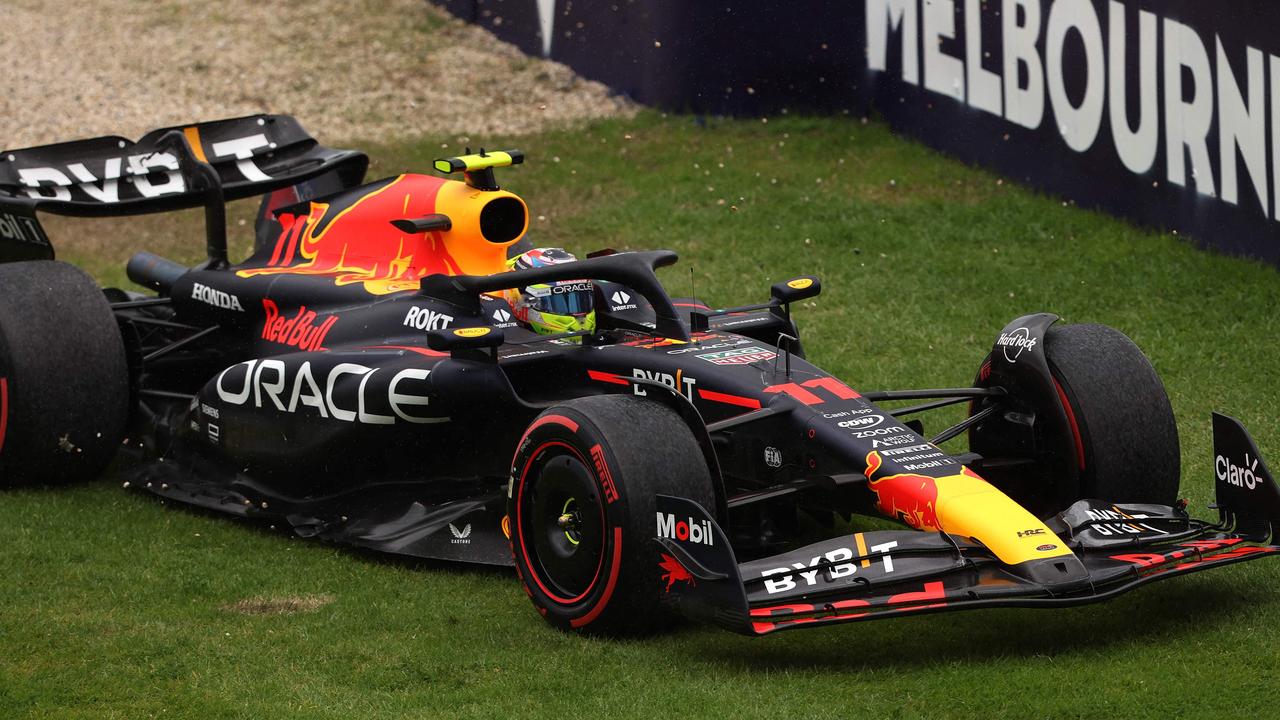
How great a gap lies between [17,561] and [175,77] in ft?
41.0

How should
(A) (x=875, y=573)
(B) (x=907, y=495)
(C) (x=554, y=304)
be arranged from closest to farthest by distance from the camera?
(A) (x=875, y=573)
(B) (x=907, y=495)
(C) (x=554, y=304)

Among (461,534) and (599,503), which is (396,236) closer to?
(461,534)

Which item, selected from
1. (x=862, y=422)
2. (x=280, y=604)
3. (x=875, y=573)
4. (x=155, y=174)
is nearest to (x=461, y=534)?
(x=280, y=604)

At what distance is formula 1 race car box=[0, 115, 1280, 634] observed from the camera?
6430mm

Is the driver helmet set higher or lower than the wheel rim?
higher

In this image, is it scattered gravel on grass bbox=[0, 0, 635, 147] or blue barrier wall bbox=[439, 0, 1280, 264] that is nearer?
blue barrier wall bbox=[439, 0, 1280, 264]

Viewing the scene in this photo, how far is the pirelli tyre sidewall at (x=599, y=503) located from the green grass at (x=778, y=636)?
17 cm

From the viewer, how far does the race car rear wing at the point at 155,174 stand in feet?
32.5

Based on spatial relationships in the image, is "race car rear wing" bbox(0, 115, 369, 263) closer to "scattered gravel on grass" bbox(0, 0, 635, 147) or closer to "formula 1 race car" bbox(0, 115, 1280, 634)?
"formula 1 race car" bbox(0, 115, 1280, 634)

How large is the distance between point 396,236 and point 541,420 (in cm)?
262

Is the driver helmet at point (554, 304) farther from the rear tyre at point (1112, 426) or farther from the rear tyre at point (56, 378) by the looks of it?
the rear tyre at point (56, 378)

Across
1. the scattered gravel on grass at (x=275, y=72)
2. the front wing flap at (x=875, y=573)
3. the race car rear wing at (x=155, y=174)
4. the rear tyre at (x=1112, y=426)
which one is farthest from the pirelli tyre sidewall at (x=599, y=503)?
the scattered gravel on grass at (x=275, y=72)

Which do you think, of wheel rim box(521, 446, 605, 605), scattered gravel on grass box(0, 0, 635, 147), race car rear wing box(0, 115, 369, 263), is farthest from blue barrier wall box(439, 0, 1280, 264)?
wheel rim box(521, 446, 605, 605)

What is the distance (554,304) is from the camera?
8312mm
